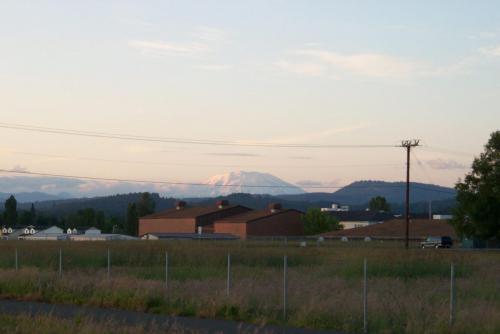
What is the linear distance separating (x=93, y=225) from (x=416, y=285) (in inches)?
5809

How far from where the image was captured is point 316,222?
127062mm

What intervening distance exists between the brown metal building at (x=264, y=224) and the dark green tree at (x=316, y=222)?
114cm

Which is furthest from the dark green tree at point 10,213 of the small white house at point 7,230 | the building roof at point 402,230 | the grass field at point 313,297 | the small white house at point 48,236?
the grass field at point 313,297

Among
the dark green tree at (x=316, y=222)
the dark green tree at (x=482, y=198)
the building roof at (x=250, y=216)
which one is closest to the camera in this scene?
the dark green tree at (x=482, y=198)

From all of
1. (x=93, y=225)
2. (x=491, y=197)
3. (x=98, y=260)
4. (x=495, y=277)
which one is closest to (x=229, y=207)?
(x=93, y=225)

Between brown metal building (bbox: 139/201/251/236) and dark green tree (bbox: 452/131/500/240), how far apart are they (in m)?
54.3

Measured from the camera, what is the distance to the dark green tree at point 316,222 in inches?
4973

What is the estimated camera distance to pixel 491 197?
7625 cm

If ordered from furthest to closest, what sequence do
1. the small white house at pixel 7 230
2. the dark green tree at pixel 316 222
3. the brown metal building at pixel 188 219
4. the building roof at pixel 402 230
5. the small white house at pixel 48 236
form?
the small white house at pixel 7 230 < the brown metal building at pixel 188 219 < the dark green tree at pixel 316 222 < the small white house at pixel 48 236 < the building roof at pixel 402 230

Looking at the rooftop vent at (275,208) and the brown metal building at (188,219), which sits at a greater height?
the rooftop vent at (275,208)

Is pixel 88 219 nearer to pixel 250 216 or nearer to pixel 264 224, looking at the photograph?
pixel 250 216

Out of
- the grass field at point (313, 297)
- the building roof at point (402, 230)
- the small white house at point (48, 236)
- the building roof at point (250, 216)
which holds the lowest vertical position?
the small white house at point (48, 236)

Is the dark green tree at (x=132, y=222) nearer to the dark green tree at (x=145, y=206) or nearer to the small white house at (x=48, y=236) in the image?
the dark green tree at (x=145, y=206)

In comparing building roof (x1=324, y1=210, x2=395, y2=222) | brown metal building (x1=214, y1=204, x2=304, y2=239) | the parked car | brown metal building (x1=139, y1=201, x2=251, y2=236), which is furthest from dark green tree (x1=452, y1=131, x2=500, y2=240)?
building roof (x1=324, y1=210, x2=395, y2=222)
